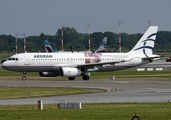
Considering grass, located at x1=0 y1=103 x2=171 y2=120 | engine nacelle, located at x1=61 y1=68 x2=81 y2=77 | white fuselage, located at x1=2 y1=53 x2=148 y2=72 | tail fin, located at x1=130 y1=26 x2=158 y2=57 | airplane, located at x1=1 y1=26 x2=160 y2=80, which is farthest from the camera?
tail fin, located at x1=130 y1=26 x2=158 y2=57

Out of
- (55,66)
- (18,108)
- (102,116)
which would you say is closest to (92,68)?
(55,66)

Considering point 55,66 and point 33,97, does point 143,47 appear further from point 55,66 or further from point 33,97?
point 33,97

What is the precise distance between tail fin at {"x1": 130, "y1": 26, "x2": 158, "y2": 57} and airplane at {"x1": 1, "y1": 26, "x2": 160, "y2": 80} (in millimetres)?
1018

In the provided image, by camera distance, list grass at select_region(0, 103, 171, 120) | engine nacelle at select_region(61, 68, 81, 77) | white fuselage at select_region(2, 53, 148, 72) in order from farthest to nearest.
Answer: white fuselage at select_region(2, 53, 148, 72), engine nacelle at select_region(61, 68, 81, 77), grass at select_region(0, 103, 171, 120)

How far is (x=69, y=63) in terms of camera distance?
60.4 metres

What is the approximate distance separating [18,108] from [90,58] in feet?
121

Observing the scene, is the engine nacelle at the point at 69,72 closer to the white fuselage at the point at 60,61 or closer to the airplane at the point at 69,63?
the airplane at the point at 69,63

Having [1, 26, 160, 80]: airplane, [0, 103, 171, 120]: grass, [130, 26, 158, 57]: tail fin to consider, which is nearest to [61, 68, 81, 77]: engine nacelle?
[1, 26, 160, 80]: airplane

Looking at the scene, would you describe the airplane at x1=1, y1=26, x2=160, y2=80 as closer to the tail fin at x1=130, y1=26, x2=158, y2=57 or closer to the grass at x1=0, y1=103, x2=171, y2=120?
the tail fin at x1=130, y1=26, x2=158, y2=57

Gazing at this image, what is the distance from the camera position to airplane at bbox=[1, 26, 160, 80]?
5812cm

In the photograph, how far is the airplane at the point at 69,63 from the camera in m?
58.1

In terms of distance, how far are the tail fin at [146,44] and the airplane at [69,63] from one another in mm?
1018

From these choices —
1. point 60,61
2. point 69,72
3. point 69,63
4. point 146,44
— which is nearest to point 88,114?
point 69,72

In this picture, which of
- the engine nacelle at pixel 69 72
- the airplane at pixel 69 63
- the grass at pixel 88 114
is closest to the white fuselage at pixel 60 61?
the airplane at pixel 69 63
